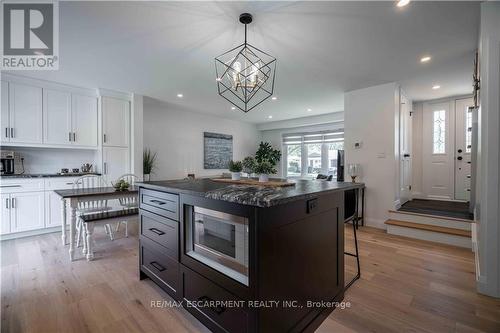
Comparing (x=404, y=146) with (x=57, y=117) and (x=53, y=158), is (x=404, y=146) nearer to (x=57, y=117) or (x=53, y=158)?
(x=57, y=117)

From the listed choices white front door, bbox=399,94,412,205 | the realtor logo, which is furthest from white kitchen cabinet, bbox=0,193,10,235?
white front door, bbox=399,94,412,205

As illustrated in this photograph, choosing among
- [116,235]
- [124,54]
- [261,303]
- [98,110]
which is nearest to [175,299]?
[261,303]

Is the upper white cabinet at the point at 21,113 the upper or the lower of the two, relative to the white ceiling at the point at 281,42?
lower

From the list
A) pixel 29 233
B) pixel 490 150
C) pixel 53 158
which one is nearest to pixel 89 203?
pixel 29 233

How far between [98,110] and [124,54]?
77.2 inches

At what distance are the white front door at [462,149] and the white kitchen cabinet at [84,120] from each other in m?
7.41

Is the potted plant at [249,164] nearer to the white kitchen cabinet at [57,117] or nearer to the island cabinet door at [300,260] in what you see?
the island cabinet door at [300,260]

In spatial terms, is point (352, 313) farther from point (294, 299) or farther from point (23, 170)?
point (23, 170)

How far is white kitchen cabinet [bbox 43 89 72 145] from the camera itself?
376cm

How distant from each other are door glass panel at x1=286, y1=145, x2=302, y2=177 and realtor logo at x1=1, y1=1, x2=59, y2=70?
629cm

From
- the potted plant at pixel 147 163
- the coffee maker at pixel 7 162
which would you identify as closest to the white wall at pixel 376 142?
the potted plant at pixel 147 163

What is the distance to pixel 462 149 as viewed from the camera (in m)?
4.61

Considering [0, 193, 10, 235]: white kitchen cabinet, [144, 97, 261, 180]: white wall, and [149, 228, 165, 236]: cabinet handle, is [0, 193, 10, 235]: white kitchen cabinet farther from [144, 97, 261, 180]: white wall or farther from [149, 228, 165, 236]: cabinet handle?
[149, 228, 165, 236]: cabinet handle

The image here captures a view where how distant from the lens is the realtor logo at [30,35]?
6.70 ft
